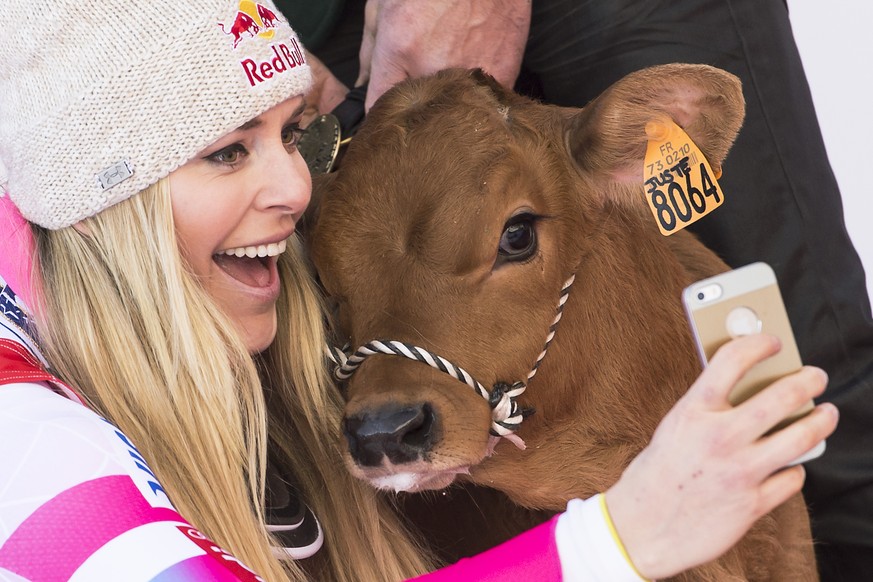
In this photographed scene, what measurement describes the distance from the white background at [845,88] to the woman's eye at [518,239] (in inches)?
65.0

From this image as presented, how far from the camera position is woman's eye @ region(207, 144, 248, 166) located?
197 centimetres

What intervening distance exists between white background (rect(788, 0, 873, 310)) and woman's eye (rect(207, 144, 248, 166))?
208 cm

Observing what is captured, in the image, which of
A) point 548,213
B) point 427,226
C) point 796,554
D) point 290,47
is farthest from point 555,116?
point 796,554

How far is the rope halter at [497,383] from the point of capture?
77.9 inches

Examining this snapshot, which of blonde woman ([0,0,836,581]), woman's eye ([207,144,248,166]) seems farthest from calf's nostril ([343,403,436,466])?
woman's eye ([207,144,248,166])

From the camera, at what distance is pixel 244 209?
6.52 feet

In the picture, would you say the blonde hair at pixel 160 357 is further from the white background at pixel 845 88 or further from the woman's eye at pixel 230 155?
the white background at pixel 845 88

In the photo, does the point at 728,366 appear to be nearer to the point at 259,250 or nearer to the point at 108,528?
the point at 108,528

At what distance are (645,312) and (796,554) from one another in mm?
661

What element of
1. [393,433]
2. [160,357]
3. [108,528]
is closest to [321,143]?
[160,357]

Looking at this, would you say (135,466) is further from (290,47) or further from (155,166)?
(290,47)

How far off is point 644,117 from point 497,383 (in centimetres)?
59

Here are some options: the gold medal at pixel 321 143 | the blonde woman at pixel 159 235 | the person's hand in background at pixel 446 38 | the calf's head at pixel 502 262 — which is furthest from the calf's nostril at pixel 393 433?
the person's hand in background at pixel 446 38

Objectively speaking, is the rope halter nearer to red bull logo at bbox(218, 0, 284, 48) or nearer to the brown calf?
the brown calf
